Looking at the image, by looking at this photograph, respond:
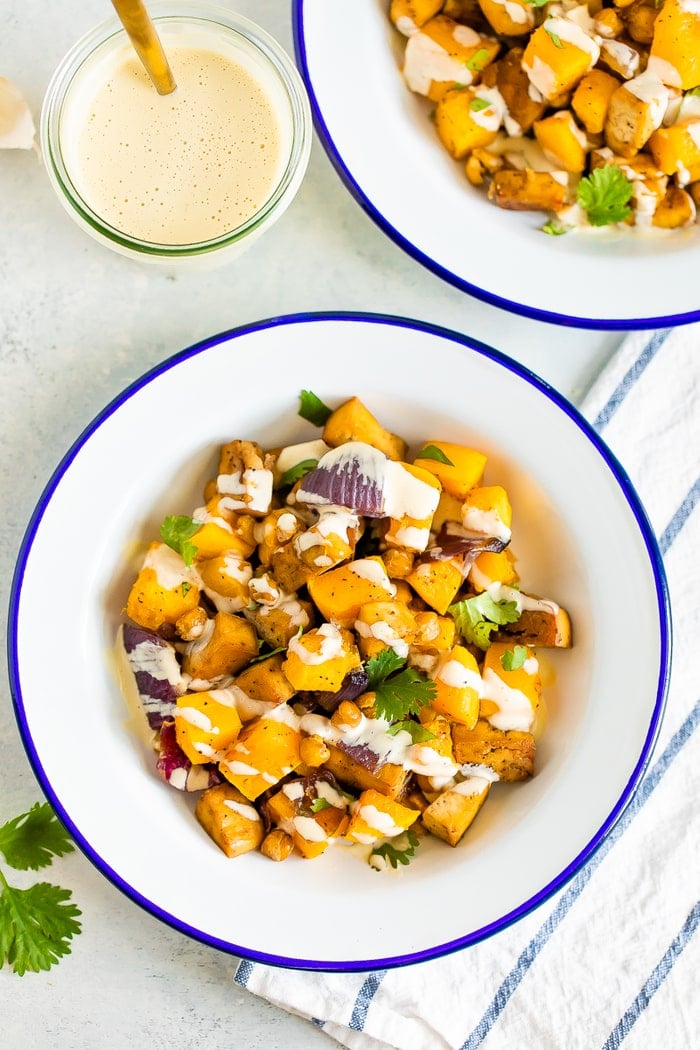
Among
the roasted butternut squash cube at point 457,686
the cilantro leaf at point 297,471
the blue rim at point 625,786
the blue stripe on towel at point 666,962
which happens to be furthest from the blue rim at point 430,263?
the blue stripe on towel at point 666,962

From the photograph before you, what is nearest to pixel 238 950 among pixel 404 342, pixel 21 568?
pixel 21 568

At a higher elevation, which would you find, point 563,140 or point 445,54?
point 445,54

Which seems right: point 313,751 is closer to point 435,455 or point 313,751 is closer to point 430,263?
point 435,455

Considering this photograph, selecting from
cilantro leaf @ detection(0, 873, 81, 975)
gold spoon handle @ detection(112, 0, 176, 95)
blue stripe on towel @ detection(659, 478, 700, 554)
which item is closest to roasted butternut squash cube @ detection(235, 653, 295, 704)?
cilantro leaf @ detection(0, 873, 81, 975)

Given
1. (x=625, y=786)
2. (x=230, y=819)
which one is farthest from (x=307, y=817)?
(x=625, y=786)

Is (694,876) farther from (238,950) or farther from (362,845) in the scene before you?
(238,950)

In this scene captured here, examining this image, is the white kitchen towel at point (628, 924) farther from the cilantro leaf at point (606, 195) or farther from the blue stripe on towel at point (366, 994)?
the cilantro leaf at point (606, 195)
